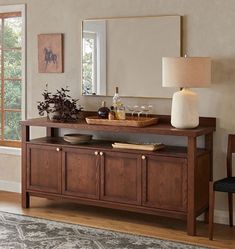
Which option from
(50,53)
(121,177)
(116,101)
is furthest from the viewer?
(50,53)

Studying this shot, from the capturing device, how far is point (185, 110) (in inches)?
182

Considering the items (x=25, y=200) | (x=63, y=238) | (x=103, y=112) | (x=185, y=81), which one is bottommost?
(x=63, y=238)

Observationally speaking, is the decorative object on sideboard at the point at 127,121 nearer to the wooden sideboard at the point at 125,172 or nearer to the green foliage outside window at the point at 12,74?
the wooden sideboard at the point at 125,172

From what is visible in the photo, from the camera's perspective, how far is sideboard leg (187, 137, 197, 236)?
4473 mm

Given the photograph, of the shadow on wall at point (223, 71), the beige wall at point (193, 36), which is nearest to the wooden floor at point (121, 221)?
the beige wall at point (193, 36)

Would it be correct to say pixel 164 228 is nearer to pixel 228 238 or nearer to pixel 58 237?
pixel 228 238

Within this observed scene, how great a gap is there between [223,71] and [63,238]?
1961 millimetres

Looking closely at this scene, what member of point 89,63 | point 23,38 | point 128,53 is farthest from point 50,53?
point 128,53

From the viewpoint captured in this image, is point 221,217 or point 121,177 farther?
point 221,217

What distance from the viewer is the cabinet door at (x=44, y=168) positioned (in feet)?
17.0

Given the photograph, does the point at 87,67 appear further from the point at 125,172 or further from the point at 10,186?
the point at 10,186

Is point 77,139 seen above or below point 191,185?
above

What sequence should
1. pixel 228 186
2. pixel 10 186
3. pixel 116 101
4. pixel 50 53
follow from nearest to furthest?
1. pixel 228 186
2. pixel 116 101
3. pixel 50 53
4. pixel 10 186

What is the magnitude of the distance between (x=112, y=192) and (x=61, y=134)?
1087 mm
